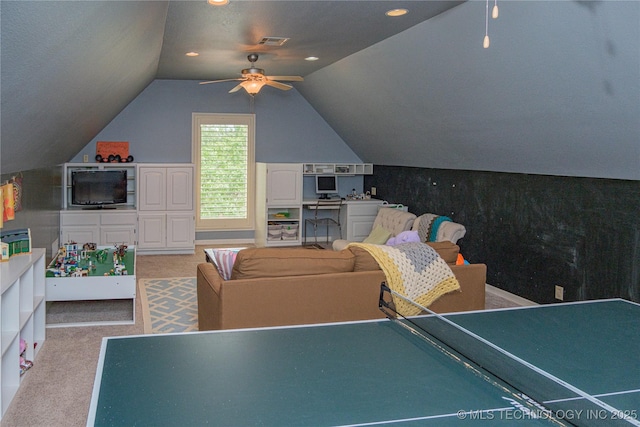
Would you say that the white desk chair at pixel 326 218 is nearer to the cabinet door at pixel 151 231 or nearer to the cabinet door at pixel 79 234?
the cabinet door at pixel 151 231

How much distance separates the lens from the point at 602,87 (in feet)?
12.3

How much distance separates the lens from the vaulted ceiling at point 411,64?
291 centimetres

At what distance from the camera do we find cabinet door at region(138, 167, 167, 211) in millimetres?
7883

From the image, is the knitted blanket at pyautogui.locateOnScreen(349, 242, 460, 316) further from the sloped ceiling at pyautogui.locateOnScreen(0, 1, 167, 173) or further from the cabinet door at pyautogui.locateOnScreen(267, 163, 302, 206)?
the cabinet door at pyautogui.locateOnScreen(267, 163, 302, 206)

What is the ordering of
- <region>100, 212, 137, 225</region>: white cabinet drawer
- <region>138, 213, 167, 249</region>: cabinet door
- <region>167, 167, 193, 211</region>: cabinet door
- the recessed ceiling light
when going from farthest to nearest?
<region>167, 167, 193, 211</region>: cabinet door → <region>138, 213, 167, 249</region>: cabinet door → <region>100, 212, 137, 225</region>: white cabinet drawer → the recessed ceiling light

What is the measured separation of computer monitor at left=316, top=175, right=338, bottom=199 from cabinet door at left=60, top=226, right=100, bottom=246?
335cm

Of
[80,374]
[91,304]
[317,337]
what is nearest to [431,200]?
[91,304]

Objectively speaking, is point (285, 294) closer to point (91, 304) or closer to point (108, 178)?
point (91, 304)

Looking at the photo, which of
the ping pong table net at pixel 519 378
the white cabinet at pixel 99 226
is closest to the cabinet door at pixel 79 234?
the white cabinet at pixel 99 226

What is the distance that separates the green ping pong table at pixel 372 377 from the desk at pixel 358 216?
20.6ft

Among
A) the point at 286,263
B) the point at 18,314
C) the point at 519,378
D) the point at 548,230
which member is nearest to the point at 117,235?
the point at 18,314

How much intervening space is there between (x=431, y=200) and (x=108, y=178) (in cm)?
444

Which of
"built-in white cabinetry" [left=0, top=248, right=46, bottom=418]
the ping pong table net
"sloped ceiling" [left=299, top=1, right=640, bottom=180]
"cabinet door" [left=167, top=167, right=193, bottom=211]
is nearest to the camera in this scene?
the ping pong table net

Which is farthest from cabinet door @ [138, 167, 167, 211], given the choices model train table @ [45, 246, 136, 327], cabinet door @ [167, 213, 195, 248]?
model train table @ [45, 246, 136, 327]
